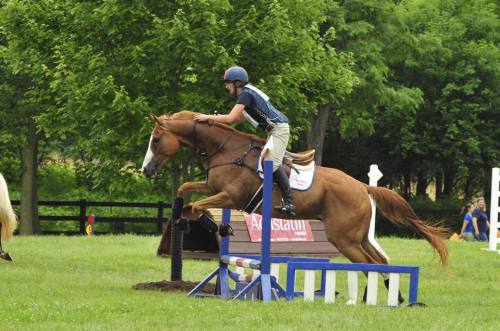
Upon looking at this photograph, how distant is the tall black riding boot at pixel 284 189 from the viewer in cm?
1308

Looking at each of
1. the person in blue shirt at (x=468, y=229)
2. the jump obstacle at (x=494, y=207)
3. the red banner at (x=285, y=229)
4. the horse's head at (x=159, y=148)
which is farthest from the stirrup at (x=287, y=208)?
the person in blue shirt at (x=468, y=229)

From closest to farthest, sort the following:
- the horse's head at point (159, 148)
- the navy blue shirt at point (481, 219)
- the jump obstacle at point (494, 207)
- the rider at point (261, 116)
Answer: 1. the rider at point (261, 116)
2. the horse's head at point (159, 148)
3. the jump obstacle at point (494, 207)
4. the navy blue shirt at point (481, 219)

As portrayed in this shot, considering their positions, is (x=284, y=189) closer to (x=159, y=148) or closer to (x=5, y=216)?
(x=159, y=148)

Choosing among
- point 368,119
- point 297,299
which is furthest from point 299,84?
point 368,119

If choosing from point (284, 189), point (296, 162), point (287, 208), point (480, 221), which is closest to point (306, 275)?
point (287, 208)

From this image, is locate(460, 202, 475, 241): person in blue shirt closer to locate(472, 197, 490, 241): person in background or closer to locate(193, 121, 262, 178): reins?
locate(472, 197, 490, 241): person in background

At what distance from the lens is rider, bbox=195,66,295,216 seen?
42.1 ft

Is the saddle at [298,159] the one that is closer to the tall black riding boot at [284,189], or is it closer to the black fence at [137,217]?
the tall black riding boot at [284,189]

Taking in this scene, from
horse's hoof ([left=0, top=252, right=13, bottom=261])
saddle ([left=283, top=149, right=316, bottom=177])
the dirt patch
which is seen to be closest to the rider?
saddle ([left=283, top=149, right=316, bottom=177])

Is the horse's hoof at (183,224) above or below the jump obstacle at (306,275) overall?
above

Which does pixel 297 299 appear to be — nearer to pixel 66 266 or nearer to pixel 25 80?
pixel 66 266

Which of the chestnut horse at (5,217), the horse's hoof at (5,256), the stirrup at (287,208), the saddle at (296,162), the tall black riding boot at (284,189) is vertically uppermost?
the saddle at (296,162)

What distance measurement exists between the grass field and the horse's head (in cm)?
163

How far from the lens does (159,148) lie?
13.5 metres
